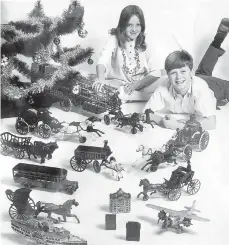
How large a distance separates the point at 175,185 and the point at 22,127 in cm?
51

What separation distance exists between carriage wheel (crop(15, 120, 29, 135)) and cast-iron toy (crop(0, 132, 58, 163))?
26 millimetres

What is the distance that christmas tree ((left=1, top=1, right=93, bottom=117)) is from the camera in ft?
5.65

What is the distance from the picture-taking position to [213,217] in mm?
1676

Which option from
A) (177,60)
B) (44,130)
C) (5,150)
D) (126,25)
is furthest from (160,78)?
(5,150)

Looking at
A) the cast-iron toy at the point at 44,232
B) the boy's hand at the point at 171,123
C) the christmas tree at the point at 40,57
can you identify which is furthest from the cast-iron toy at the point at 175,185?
the christmas tree at the point at 40,57

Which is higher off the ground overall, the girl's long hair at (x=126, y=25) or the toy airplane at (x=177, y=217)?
the girl's long hair at (x=126, y=25)

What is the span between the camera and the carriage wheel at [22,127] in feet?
5.93

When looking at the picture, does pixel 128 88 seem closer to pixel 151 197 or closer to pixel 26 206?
pixel 151 197

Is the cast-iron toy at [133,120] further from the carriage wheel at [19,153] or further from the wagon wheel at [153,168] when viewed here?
the carriage wheel at [19,153]

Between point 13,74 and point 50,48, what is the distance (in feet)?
0.49

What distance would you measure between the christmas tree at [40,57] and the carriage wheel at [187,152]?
375 mm

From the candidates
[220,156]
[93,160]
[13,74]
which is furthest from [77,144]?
[220,156]

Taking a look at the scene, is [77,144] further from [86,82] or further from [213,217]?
[213,217]

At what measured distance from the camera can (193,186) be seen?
168 cm
